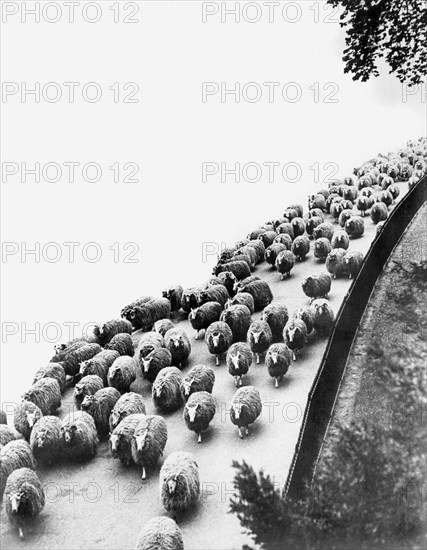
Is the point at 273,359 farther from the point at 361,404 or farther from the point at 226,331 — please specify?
the point at 361,404

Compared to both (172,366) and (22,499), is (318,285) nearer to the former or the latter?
(172,366)

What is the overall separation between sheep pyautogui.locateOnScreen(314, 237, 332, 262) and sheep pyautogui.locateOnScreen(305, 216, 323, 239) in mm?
2243

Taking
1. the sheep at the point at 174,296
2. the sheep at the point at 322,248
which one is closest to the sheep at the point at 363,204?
the sheep at the point at 322,248

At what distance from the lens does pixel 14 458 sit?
10.9 metres

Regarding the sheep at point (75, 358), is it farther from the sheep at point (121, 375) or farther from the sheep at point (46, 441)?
the sheep at point (46, 441)

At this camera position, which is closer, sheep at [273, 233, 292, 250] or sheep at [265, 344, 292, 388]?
sheep at [265, 344, 292, 388]

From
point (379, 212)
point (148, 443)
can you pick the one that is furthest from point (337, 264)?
point (148, 443)

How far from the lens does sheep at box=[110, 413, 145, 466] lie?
435 inches

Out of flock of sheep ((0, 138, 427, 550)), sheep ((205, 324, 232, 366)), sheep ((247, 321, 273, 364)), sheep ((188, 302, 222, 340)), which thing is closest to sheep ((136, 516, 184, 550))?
flock of sheep ((0, 138, 427, 550))

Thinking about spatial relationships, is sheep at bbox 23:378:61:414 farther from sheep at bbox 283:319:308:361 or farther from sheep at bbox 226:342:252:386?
sheep at bbox 283:319:308:361

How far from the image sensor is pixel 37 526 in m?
9.98

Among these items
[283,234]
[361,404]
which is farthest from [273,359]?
[283,234]

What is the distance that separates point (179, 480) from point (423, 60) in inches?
398

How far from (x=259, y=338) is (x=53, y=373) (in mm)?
5107
